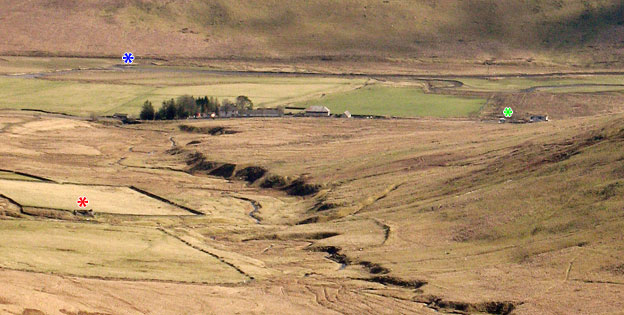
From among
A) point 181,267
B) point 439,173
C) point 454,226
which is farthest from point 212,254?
point 439,173

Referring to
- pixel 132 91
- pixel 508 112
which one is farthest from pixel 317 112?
pixel 132 91

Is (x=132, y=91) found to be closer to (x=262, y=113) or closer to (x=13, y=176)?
(x=262, y=113)

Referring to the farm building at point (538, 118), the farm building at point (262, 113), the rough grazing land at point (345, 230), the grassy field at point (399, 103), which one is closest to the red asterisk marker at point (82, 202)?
the rough grazing land at point (345, 230)

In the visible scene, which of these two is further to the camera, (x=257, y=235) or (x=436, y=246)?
(x=257, y=235)

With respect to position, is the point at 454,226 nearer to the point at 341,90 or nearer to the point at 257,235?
the point at 257,235

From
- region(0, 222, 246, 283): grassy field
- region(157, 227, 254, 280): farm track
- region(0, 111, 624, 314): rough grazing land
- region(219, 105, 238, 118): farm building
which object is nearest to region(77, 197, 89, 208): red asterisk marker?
region(0, 111, 624, 314): rough grazing land

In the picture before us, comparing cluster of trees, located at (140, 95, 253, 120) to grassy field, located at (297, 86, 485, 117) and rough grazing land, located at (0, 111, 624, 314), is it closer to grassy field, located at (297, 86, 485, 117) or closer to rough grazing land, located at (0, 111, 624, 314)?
grassy field, located at (297, 86, 485, 117)

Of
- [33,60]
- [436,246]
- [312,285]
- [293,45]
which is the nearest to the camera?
[312,285]
